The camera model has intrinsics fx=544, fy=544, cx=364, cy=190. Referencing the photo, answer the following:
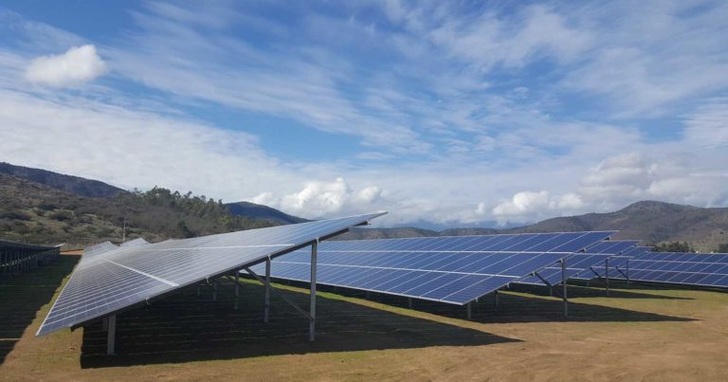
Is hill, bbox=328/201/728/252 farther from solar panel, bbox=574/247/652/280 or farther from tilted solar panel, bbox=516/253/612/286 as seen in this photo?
tilted solar panel, bbox=516/253/612/286

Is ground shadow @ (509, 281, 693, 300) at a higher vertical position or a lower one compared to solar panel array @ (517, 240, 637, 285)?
lower

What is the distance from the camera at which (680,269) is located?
39.9 m

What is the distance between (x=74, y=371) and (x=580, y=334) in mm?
15001

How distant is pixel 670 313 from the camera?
24.3 meters

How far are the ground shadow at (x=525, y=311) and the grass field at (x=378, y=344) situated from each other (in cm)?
8

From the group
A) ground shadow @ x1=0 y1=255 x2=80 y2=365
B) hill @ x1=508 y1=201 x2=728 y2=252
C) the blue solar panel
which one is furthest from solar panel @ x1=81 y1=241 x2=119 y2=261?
hill @ x1=508 y1=201 x2=728 y2=252

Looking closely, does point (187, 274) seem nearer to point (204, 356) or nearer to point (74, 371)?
point (204, 356)

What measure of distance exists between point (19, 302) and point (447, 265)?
19.9 m

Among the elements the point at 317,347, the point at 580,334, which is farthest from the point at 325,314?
the point at 580,334

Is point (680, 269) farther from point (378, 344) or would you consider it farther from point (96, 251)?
point (96, 251)

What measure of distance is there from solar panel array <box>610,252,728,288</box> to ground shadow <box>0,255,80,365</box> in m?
38.1

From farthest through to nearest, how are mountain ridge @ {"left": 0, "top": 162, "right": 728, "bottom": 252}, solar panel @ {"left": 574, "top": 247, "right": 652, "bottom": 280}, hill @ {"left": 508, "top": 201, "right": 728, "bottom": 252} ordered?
hill @ {"left": 508, "top": 201, "right": 728, "bottom": 252}
mountain ridge @ {"left": 0, "top": 162, "right": 728, "bottom": 252}
solar panel @ {"left": 574, "top": 247, "right": 652, "bottom": 280}

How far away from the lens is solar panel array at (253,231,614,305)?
72.3 ft

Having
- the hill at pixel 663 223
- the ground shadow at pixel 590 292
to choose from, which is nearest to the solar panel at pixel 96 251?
the ground shadow at pixel 590 292
